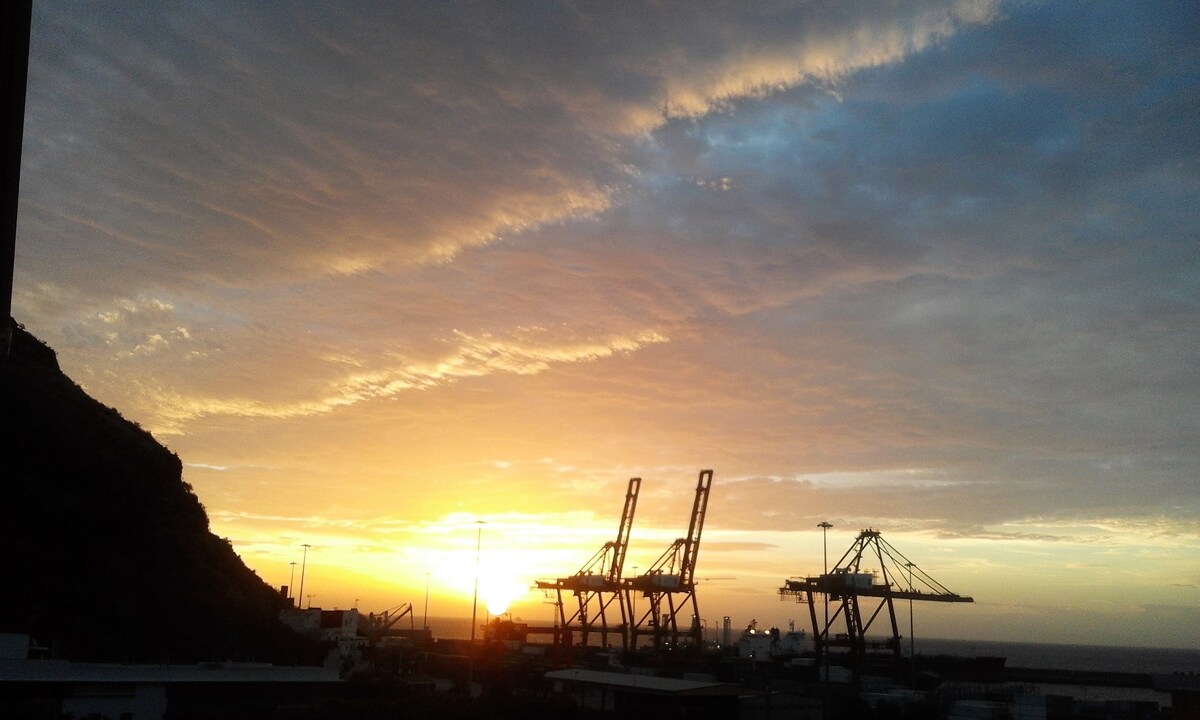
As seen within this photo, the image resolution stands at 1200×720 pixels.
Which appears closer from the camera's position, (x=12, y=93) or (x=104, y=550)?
(x=12, y=93)

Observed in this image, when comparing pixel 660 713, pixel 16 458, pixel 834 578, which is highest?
pixel 16 458

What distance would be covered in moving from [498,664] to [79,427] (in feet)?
137

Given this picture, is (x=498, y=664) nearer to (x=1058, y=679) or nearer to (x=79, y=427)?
(x=79, y=427)

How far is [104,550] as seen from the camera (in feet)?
195

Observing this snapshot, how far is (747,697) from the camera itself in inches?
1607

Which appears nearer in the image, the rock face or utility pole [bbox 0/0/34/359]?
utility pole [bbox 0/0/34/359]

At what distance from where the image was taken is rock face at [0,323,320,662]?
52469 mm

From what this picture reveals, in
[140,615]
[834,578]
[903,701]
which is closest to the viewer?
[903,701]

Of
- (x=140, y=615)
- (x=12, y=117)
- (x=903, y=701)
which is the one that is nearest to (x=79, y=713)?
(x=140, y=615)

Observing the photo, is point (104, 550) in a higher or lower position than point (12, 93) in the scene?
lower

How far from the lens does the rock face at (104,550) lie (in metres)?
52.5

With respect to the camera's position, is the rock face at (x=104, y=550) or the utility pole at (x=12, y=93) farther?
the rock face at (x=104, y=550)

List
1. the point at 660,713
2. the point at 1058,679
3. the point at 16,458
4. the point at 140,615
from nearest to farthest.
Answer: the point at 660,713 < the point at 140,615 < the point at 16,458 < the point at 1058,679

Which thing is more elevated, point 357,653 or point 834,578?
point 834,578
